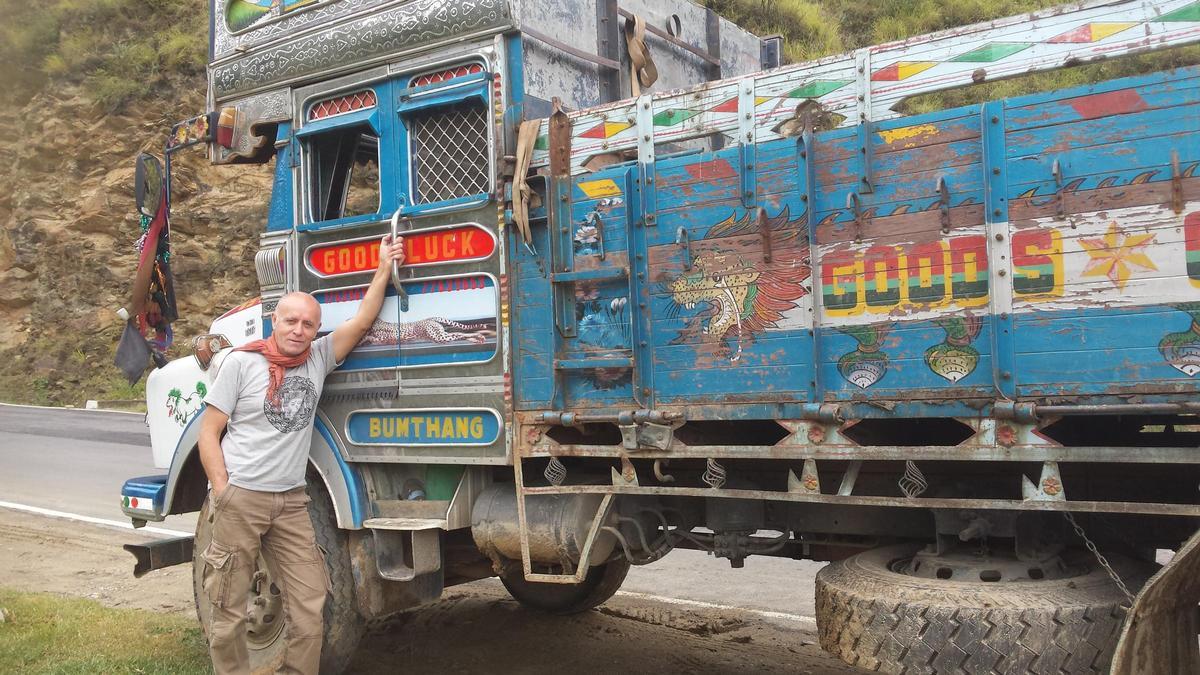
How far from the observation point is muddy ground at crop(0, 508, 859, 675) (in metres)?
5.23

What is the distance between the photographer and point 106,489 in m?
11.1

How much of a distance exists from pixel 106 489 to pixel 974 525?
33.8 feet

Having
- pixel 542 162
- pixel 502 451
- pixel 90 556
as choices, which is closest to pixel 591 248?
pixel 542 162

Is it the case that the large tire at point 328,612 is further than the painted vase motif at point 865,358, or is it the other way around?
the large tire at point 328,612

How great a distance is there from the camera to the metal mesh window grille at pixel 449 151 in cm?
456

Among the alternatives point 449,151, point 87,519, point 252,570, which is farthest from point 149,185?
point 87,519

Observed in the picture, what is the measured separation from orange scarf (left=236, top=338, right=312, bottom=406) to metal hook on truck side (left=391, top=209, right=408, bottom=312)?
21.8 inches

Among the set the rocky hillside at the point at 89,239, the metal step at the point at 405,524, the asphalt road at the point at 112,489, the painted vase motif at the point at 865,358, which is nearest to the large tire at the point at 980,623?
the painted vase motif at the point at 865,358

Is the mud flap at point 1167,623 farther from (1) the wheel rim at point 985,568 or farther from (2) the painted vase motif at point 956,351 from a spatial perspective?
(2) the painted vase motif at point 956,351

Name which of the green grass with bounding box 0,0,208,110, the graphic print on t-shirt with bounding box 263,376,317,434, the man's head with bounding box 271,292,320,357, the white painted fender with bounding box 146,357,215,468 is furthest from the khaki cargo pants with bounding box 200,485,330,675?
the green grass with bounding box 0,0,208,110

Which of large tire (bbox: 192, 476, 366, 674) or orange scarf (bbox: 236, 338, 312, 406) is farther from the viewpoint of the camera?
large tire (bbox: 192, 476, 366, 674)

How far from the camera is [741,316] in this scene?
146 inches

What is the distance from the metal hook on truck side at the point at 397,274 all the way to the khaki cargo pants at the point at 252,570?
1020mm

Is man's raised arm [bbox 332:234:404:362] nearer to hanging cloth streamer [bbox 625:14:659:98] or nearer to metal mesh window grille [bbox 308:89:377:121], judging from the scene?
metal mesh window grille [bbox 308:89:377:121]
